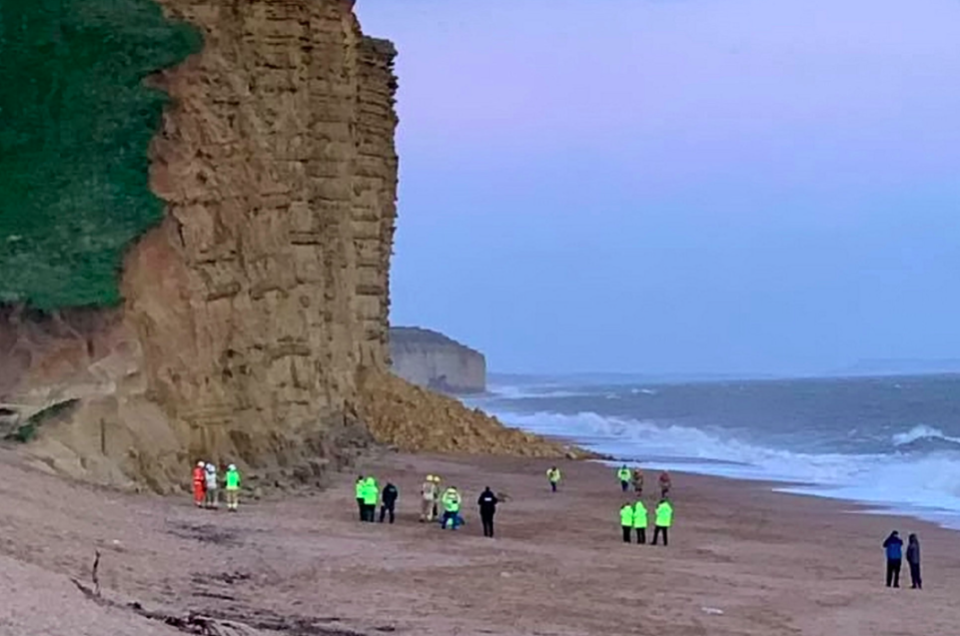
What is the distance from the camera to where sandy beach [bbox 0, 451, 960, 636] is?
13.9 metres

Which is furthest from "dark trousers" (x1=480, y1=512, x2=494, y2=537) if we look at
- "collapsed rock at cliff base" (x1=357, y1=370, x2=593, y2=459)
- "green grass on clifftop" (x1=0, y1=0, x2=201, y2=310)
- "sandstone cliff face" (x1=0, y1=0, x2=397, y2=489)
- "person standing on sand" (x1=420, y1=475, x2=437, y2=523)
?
"collapsed rock at cliff base" (x1=357, y1=370, x2=593, y2=459)

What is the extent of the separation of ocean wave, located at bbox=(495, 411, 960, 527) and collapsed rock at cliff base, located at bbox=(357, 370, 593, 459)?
470 cm

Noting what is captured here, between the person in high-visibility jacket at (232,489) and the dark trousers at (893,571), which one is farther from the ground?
the person in high-visibility jacket at (232,489)

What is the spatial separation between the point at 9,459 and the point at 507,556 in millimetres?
7412

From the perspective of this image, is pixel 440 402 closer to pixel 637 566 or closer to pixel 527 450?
pixel 527 450

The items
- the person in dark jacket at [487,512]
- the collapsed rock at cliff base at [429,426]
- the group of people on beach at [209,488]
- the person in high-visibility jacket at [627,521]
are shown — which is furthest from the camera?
the collapsed rock at cliff base at [429,426]

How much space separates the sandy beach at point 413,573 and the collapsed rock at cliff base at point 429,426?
15.7 metres

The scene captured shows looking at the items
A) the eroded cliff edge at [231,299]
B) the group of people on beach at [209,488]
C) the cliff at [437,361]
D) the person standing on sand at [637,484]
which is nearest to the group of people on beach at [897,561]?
the group of people on beach at [209,488]

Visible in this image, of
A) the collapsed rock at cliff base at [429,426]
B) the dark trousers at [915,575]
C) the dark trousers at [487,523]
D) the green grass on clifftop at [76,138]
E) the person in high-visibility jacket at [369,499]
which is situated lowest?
the dark trousers at [915,575]

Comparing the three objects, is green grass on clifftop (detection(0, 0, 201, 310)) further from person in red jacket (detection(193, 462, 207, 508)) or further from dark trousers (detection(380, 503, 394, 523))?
dark trousers (detection(380, 503, 394, 523))

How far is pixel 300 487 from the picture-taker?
1217 inches

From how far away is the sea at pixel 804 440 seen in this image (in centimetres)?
4528

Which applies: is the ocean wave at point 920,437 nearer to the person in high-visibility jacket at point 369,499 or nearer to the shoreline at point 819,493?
the shoreline at point 819,493

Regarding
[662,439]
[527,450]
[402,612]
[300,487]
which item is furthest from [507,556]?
[662,439]
